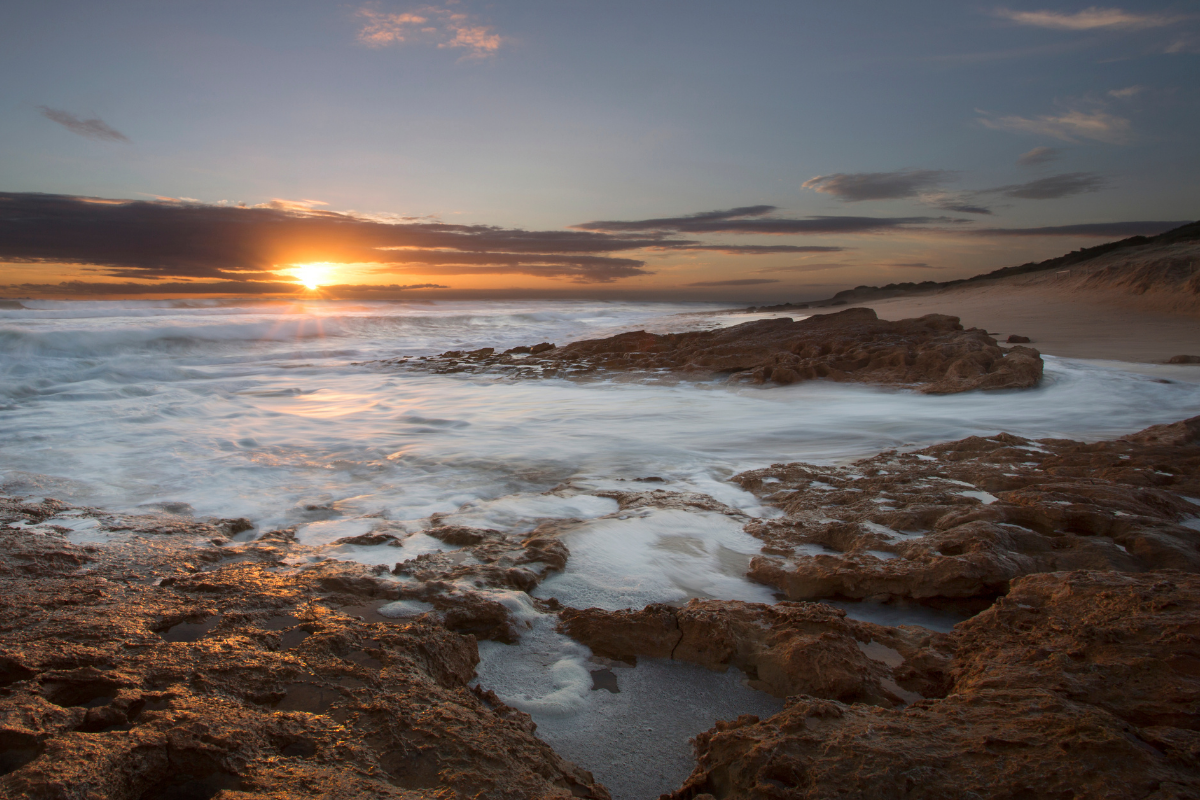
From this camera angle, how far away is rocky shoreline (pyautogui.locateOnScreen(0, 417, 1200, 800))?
47.5 inches

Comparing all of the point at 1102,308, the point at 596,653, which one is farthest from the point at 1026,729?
the point at 1102,308

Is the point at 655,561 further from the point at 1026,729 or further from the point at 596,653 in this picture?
the point at 1026,729

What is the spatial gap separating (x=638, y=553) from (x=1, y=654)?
6.85ft

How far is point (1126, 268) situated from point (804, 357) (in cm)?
1509

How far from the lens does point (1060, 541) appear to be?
2.47 m

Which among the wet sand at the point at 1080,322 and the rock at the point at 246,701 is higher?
the wet sand at the point at 1080,322

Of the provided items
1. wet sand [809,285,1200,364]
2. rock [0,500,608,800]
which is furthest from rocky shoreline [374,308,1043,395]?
rock [0,500,608,800]

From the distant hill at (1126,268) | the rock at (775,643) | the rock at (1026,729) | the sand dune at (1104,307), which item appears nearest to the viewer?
the rock at (1026,729)

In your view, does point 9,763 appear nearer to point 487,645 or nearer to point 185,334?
point 487,645

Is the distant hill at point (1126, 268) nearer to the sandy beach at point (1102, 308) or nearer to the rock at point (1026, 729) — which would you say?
the sandy beach at point (1102, 308)

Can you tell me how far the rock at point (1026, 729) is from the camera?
45.2 inches

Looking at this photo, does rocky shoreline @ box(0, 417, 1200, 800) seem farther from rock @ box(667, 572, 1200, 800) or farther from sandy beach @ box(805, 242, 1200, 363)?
sandy beach @ box(805, 242, 1200, 363)

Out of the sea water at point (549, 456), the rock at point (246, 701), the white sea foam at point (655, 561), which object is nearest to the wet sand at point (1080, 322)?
the sea water at point (549, 456)

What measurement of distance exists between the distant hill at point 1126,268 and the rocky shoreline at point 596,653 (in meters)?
16.6
